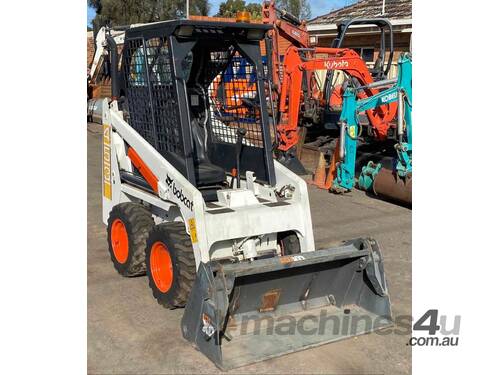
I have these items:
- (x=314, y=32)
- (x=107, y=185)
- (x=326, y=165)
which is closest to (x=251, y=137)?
(x=107, y=185)

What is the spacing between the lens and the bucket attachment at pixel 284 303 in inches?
160

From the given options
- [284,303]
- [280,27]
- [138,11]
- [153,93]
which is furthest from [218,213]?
[138,11]

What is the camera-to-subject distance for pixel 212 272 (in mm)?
4039

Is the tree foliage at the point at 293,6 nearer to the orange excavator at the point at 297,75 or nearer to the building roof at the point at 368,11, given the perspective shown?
the building roof at the point at 368,11

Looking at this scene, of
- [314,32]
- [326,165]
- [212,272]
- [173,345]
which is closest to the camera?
[212,272]

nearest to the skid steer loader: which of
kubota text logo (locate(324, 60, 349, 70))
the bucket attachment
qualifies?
the bucket attachment

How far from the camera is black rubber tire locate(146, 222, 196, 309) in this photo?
4574 millimetres

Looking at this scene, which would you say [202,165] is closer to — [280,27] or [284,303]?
[284,303]

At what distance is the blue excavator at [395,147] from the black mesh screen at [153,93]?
4149 mm

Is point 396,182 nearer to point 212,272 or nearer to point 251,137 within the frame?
point 251,137

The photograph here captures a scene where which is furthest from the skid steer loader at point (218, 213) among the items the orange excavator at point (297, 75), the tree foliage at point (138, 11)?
the tree foliage at point (138, 11)

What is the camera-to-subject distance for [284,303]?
4.69m

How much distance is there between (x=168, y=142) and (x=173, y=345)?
187 cm

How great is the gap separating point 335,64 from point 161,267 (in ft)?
21.1
